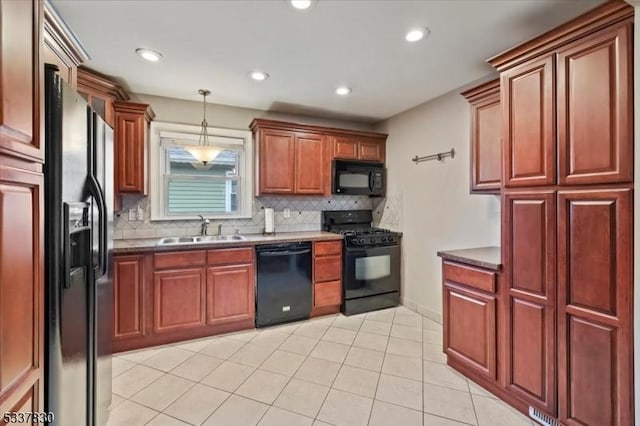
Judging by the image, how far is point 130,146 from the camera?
302 cm

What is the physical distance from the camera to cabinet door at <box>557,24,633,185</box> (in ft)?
4.84

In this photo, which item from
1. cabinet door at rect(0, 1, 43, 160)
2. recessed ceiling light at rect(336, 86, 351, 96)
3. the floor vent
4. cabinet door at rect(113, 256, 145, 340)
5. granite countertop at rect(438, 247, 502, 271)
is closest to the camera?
cabinet door at rect(0, 1, 43, 160)

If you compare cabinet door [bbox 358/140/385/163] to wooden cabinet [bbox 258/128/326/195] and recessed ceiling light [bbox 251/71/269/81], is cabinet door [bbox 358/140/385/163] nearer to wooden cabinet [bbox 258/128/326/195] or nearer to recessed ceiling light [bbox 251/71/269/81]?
wooden cabinet [bbox 258/128/326/195]

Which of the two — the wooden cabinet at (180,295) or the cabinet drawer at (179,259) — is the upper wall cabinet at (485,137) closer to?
the wooden cabinet at (180,295)

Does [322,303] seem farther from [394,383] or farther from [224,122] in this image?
[224,122]

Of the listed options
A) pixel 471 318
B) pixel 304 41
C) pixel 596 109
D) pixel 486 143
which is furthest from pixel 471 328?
pixel 304 41

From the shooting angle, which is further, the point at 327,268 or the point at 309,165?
the point at 309,165

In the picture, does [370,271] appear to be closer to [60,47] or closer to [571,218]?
[571,218]

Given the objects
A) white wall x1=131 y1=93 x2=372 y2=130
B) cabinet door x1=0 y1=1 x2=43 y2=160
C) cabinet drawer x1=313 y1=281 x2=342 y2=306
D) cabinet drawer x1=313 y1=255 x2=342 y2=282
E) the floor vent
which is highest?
white wall x1=131 y1=93 x2=372 y2=130

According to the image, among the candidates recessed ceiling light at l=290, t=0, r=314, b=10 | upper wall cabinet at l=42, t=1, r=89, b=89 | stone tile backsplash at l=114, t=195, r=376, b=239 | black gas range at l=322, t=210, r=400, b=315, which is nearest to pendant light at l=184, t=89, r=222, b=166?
stone tile backsplash at l=114, t=195, r=376, b=239

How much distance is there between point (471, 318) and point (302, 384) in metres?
1.34

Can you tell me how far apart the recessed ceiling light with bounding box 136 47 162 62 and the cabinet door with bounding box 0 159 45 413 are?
5.85 ft

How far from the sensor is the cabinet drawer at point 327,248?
354cm

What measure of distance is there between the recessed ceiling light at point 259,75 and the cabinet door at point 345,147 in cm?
130
